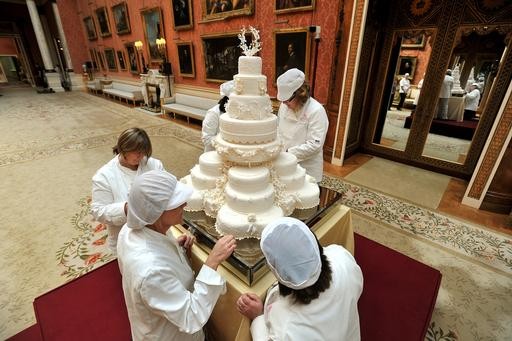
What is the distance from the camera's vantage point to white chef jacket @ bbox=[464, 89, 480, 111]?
4.73m

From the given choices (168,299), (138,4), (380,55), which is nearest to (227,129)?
(168,299)

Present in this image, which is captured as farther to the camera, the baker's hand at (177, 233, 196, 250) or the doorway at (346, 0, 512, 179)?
the doorway at (346, 0, 512, 179)

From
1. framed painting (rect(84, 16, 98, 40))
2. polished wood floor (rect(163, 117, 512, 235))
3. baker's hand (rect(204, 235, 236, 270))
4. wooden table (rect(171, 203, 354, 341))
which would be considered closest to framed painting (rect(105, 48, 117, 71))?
framed painting (rect(84, 16, 98, 40))

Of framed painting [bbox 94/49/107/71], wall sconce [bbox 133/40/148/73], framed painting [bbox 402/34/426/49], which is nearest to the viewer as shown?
framed painting [bbox 402/34/426/49]

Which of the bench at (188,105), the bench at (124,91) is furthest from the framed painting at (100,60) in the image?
the bench at (188,105)

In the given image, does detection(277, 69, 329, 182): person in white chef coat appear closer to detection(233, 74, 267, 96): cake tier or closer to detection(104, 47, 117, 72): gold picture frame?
detection(233, 74, 267, 96): cake tier

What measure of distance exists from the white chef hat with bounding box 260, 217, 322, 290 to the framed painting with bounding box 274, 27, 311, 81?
5.40 m

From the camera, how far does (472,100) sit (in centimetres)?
481

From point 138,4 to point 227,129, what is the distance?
459 inches

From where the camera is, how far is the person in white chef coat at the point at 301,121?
262 centimetres

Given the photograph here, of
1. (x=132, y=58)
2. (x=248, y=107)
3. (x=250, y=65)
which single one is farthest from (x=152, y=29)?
(x=248, y=107)

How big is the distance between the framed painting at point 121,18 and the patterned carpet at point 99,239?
7912 millimetres

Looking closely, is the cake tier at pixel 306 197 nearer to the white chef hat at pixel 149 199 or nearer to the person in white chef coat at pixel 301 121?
the person in white chef coat at pixel 301 121

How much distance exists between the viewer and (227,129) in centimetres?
181
